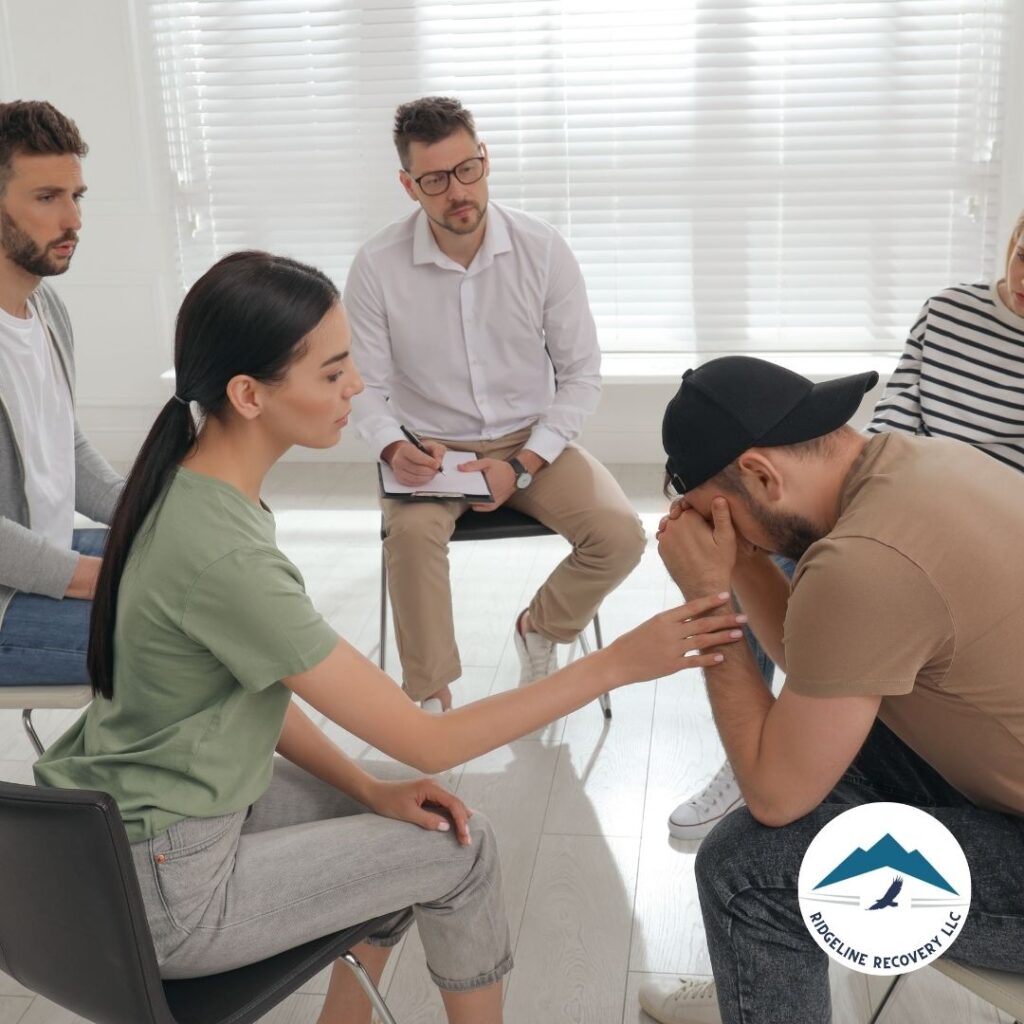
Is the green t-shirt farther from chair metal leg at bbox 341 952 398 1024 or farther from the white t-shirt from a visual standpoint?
the white t-shirt

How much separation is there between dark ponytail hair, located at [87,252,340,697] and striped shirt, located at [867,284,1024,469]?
1464 mm

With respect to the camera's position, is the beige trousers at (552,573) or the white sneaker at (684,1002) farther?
the beige trousers at (552,573)

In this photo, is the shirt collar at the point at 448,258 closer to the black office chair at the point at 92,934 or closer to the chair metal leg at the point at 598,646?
the chair metal leg at the point at 598,646

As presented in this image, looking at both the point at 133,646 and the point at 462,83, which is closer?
the point at 133,646

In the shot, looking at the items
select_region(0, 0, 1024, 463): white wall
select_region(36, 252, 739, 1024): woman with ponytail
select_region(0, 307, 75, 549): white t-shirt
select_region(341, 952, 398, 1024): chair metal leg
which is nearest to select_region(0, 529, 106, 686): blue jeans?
select_region(0, 307, 75, 549): white t-shirt

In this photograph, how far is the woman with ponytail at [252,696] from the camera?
1484mm

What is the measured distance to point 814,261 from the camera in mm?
4723

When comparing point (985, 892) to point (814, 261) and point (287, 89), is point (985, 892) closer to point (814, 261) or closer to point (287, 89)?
point (814, 261)

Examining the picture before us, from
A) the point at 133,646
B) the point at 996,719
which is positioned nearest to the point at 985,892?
the point at 996,719

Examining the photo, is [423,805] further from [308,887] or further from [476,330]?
[476,330]

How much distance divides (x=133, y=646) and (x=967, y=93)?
154 inches

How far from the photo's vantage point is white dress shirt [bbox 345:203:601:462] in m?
3.16

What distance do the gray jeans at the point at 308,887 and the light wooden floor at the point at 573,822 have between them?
438 millimetres

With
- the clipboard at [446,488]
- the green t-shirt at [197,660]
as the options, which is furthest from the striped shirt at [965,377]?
the green t-shirt at [197,660]
